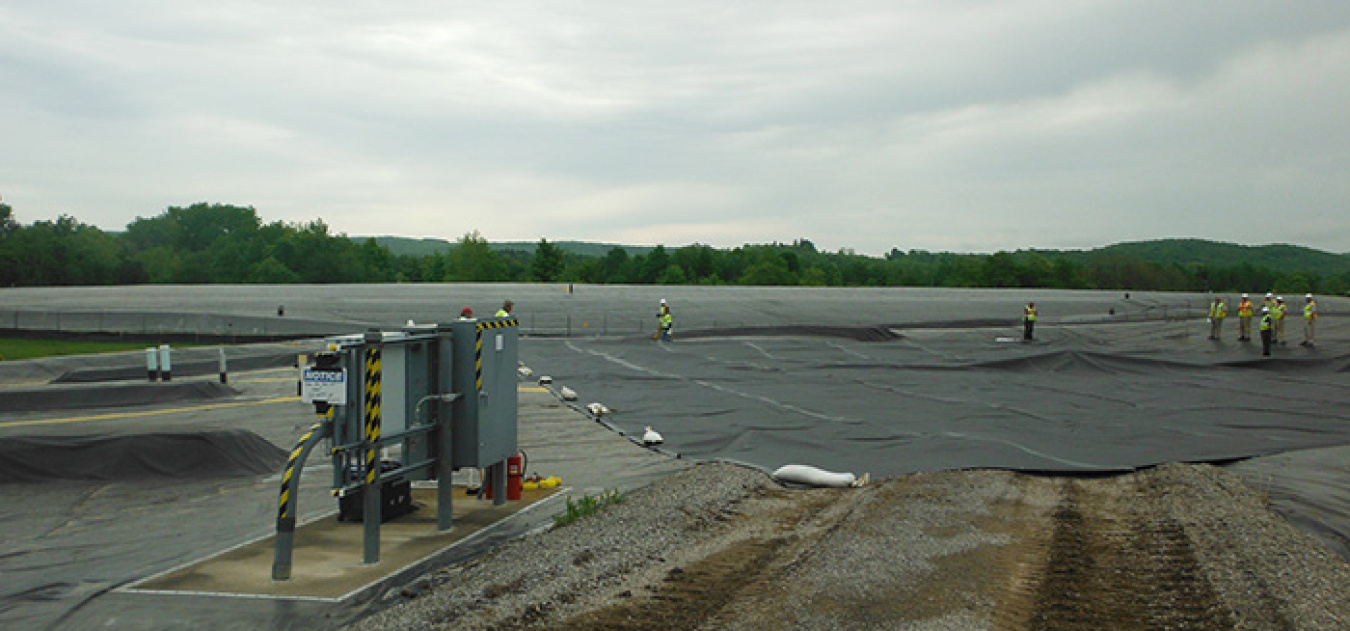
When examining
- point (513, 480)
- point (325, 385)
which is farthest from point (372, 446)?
point (513, 480)

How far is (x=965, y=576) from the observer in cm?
667

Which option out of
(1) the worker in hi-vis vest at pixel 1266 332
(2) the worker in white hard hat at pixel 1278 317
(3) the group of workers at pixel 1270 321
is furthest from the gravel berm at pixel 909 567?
(2) the worker in white hard hat at pixel 1278 317

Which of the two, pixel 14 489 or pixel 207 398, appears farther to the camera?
pixel 207 398

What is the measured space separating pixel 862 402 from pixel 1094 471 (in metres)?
6.58

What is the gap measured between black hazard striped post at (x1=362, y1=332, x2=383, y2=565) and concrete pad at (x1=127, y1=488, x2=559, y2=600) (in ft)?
0.63

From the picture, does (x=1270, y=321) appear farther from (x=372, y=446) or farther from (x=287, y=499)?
(x=287, y=499)

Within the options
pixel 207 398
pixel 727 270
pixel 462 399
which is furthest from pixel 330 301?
pixel 727 270

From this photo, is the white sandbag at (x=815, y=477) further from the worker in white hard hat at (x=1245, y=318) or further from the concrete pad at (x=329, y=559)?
the worker in white hard hat at (x=1245, y=318)

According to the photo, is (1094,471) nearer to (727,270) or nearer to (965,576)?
(965,576)

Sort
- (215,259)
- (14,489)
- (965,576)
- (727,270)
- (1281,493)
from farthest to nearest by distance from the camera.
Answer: (727,270), (215,259), (14,489), (1281,493), (965,576)

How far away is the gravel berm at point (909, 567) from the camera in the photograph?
5.78 meters

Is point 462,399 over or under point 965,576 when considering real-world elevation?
over

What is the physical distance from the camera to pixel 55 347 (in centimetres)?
3381

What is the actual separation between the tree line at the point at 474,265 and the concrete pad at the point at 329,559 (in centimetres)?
8137
